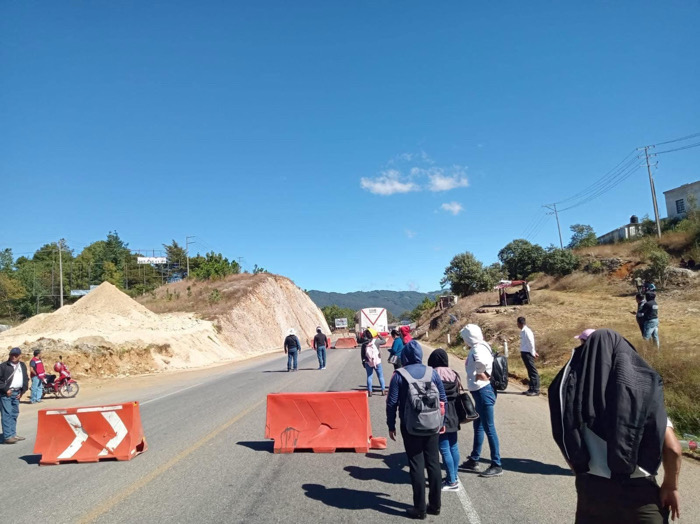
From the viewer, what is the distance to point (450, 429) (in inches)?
220

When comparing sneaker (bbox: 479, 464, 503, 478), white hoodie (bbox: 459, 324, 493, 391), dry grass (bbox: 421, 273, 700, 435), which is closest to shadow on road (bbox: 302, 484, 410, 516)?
sneaker (bbox: 479, 464, 503, 478)

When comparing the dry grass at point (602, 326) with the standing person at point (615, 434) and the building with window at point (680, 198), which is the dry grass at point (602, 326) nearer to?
the standing person at point (615, 434)

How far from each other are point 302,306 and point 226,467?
72.9 m

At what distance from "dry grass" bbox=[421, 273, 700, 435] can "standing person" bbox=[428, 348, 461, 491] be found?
15.0ft

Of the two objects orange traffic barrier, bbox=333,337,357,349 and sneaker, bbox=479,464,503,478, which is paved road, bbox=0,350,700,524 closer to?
sneaker, bbox=479,464,503,478

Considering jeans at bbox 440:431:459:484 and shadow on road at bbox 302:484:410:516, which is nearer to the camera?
shadow on road at bbox 302:484:410:516

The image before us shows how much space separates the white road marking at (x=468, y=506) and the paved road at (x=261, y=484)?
0.01 metres

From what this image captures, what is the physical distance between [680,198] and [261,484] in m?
60.3

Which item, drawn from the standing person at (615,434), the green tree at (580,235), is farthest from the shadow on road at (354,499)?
the green tree at (580,235)

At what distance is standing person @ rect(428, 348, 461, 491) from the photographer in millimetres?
5586

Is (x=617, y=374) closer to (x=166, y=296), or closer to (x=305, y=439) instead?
(x=305, y=439)

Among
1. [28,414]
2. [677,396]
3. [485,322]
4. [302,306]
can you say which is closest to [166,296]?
[302,306]

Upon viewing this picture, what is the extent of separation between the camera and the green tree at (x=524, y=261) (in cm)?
5584

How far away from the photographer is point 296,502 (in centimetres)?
531
